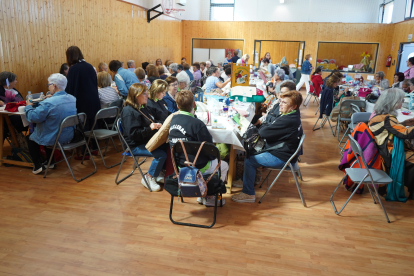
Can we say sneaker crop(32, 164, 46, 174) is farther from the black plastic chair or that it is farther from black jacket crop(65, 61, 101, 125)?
the black plastic chair

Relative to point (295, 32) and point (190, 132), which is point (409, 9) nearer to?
point (295, 32)

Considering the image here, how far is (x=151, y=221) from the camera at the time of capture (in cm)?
304

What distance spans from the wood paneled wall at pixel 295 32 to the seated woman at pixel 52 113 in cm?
1113

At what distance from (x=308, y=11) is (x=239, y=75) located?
11146mm

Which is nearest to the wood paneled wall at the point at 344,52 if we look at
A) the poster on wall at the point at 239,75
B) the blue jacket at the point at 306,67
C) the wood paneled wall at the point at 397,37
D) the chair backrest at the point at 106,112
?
the wood paneled wall at the point at 397,37

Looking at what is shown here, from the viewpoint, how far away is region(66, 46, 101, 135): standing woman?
449cm

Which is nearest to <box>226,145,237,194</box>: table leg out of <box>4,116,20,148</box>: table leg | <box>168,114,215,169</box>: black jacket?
<box>168,114,215,169</box>: black jacket

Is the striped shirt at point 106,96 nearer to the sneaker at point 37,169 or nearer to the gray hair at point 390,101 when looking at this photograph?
the sneaker at point 37,169

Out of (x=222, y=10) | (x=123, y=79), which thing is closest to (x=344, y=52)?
(x=222, y=10)

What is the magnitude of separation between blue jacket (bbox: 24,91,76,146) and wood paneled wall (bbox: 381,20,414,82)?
1232 centimetres

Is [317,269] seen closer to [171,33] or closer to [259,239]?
[259,239]

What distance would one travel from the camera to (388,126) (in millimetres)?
3342

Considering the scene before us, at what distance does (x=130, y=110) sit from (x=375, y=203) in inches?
122

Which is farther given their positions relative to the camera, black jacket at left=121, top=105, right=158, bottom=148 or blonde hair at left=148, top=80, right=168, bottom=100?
blonde hair at left=148, top=80, right=168, bottom=100
